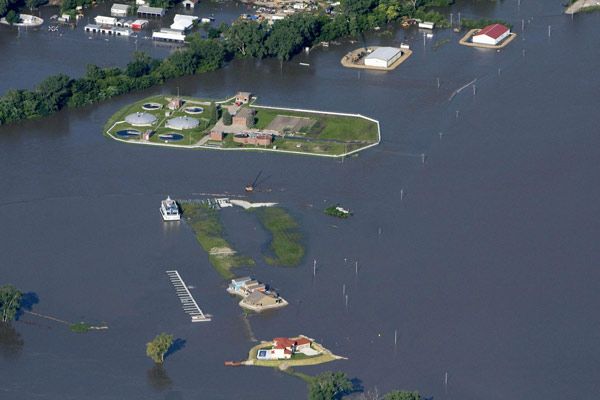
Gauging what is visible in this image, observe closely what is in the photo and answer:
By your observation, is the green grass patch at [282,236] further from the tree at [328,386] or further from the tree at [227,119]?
the tree at [227,119]

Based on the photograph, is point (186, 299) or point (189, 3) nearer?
point (186, 299)

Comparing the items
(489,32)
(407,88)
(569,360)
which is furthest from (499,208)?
(489,32)

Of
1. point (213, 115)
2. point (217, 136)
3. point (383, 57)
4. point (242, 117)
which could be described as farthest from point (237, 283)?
point (383, 57)

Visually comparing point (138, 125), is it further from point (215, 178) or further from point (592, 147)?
point (592, 147)

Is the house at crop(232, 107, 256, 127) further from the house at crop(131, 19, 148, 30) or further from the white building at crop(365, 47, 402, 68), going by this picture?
the house at crop(131, 19, 148, 30)

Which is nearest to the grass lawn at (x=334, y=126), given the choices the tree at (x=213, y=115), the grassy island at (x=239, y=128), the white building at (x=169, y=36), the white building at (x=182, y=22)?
the grassy island at (x=239, y=128)

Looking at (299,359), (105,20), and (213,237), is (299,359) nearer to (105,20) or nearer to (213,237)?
(213,237)

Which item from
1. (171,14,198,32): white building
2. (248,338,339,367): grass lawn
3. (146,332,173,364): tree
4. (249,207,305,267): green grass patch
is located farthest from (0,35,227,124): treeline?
(248,338,339,367): grass lawn
